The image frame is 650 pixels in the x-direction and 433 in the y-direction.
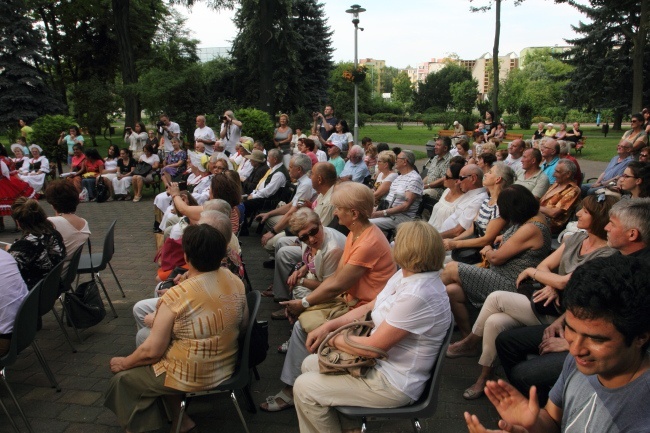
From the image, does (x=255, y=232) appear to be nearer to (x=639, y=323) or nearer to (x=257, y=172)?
(x=257, y=172)

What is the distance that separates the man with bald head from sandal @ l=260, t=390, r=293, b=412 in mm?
2514

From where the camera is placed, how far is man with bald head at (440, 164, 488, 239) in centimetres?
512

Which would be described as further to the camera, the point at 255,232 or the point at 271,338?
the point at 255,232

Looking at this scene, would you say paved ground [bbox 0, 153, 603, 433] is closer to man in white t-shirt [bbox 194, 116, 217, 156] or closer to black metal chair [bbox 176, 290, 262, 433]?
black metal chair [bbox 176, 290, 262, 433]

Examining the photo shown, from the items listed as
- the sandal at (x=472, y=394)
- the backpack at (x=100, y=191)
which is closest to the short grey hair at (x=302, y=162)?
the sandal at (x=472, y=394)

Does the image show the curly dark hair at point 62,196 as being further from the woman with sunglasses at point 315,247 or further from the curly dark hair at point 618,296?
the curly dark hair at point 618,296

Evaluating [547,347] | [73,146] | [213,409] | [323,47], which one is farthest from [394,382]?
[323,47]

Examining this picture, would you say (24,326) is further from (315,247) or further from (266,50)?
(266,50)

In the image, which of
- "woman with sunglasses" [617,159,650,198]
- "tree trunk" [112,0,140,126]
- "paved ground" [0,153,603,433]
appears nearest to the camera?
"paved ground" [0,153,603,433]

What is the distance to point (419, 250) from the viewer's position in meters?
2.60

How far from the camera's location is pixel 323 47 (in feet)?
111

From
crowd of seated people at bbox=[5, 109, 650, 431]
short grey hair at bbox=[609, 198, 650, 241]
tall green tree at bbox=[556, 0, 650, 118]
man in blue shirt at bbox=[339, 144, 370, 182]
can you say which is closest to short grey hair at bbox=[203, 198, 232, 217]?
crowd of seated people at bbox=[5, 109, 650, 431]

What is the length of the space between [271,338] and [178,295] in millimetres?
1956

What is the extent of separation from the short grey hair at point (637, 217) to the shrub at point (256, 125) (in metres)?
11.9
